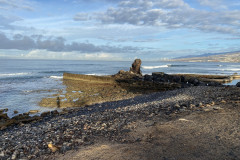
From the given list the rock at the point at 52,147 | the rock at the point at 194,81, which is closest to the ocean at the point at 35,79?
the rock at the point at 194,81

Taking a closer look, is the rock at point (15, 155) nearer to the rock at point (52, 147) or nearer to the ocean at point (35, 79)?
the rock at point (52, 147)

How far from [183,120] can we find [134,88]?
49.4 ft

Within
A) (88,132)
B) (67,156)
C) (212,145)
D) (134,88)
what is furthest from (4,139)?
(134,88)

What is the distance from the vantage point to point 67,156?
15.8 feet


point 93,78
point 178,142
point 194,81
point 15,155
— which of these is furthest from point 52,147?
point 93,78

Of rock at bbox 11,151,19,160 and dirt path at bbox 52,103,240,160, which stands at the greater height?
dirt path at bbox 52,103,240,160

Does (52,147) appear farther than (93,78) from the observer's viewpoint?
No

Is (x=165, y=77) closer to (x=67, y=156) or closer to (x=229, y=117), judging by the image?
(x=229, y=117)

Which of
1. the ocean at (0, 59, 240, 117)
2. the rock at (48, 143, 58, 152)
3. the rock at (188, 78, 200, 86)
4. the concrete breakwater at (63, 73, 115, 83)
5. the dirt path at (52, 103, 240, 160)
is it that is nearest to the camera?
the dirt path at (52, 103, 240, 160)

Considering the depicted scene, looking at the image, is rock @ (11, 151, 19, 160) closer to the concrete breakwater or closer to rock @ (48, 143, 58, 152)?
rock @ (48, 143, 58, 152)

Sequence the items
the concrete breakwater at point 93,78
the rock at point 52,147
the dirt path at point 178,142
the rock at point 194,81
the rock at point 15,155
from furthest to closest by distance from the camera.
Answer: the concrete breakwater at point 93,78, the rock at point 194,81, the rock at point 52,147, the rock at point 15,155, the dirt path at point 178,142

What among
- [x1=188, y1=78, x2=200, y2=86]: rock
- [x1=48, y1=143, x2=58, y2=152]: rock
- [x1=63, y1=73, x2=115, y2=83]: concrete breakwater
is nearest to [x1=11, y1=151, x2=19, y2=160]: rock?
[x1=48, y1=143, x2=58, y2=152]: rock

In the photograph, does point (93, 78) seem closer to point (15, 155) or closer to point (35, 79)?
point (35, 79)

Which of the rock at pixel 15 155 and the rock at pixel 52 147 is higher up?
the rock at pixel 52 147
